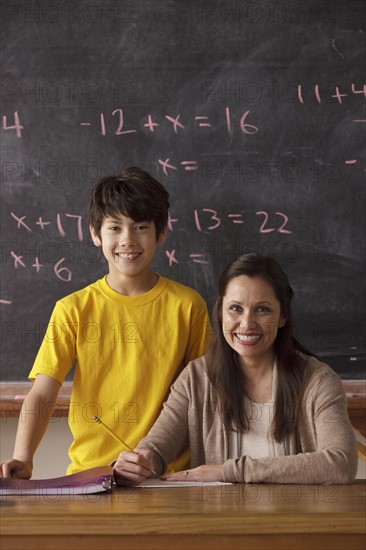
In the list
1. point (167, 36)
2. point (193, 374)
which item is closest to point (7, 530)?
point (193, 374)

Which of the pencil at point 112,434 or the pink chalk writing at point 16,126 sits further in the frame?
the pink chalk writing at point 16,126

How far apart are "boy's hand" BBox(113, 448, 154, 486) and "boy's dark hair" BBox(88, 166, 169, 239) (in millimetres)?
606

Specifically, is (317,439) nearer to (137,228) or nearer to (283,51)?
(137,228)

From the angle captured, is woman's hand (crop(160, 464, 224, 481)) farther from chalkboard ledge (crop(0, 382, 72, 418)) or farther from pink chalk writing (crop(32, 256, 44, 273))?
pink chalk writing (crop(32, 256, 44, 273))

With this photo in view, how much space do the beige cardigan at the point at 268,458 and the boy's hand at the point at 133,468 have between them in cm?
9

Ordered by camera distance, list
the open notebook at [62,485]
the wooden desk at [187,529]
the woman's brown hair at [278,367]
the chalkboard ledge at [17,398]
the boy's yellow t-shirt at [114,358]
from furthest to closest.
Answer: the chalkboard ledge at [17,398] < the boy's yellow t-shirt at [114,358] < the woman's brown hair at [278,367] < the open notebook at [62,485] < the wooden desk at [187,529]

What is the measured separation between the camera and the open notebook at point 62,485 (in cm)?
152

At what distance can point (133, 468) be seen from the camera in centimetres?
163

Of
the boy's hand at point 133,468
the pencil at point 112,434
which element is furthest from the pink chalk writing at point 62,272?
the boy's hand at point 133,468

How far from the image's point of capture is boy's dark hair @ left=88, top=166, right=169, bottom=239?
78.1 inches

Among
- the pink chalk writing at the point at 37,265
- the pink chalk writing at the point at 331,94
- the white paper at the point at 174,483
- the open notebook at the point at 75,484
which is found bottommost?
the white paper at the point at 174,483

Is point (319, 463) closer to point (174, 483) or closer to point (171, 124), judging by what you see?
point (174, 483)

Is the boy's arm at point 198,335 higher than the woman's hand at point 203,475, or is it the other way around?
the boy's arm at point 198,335

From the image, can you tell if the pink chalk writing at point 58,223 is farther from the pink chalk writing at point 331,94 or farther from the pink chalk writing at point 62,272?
the pink chalk writing at point 331,94
